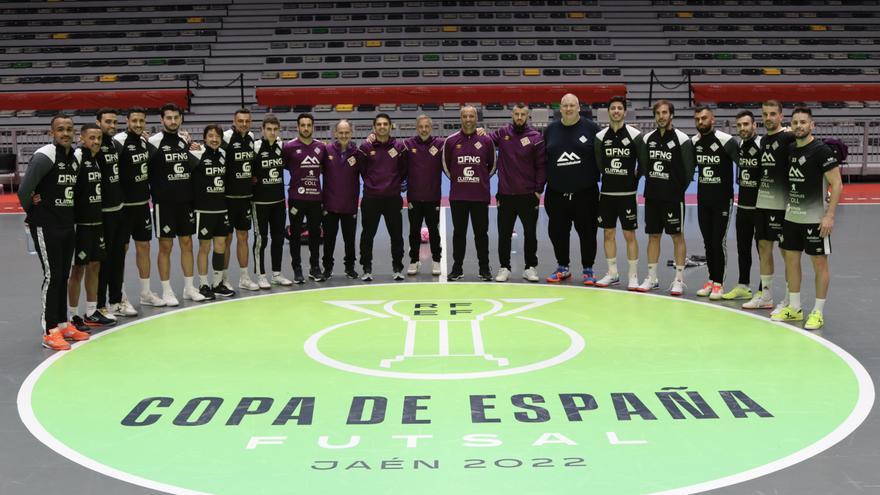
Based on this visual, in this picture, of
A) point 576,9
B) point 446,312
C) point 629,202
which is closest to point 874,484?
point 446,312

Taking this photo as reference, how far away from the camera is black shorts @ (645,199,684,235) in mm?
9281

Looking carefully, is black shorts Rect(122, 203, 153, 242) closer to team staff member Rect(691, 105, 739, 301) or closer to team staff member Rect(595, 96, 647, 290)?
team staff member Rect(595, 96, 647, 290)

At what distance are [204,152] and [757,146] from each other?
5410 mm

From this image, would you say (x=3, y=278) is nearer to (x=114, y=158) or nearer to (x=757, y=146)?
(x=114, y=158)

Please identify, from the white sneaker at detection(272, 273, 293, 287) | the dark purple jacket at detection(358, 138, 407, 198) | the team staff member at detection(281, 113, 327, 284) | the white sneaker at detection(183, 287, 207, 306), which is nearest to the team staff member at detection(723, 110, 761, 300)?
the dark purple jacket at detection(358, 138, 407, 198)

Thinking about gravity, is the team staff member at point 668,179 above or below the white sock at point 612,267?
above

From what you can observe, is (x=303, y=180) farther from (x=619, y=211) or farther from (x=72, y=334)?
(x=619, y=211)

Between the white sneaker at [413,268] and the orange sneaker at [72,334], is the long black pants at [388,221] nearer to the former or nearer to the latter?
the white sneaker at [413,268]

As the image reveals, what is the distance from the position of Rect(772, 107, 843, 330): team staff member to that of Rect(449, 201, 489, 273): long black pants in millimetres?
3409

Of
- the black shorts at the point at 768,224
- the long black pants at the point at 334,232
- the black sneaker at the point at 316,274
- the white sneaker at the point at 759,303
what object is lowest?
the white sneaker at the point at 759,303

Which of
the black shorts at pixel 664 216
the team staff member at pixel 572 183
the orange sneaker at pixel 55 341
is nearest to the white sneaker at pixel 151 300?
the orange sneaker at pixel 55 341

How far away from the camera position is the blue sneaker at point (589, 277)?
988 cm

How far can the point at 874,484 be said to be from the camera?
4.55m

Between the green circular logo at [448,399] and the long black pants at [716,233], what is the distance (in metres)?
0.62
